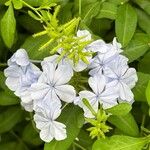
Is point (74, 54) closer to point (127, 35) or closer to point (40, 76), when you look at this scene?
point (40, 76)

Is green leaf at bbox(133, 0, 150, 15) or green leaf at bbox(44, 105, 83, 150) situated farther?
green leaf at bbox(133, 0, 150, 15)

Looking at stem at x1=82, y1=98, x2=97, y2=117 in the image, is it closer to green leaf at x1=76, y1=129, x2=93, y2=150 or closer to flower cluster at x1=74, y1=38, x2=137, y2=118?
flower cluster at x1=74, y1=38, x2=137, y2=118

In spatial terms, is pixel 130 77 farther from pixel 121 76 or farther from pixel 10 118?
pixel 10 118

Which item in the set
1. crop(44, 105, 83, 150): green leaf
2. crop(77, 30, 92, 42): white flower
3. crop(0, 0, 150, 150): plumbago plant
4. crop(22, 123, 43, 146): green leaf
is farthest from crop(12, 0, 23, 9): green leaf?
crop(22, 123, 43, 146): green leaf

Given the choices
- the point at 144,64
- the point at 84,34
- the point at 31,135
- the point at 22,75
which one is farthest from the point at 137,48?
the point at 31,135

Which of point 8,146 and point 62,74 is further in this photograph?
point 8,146

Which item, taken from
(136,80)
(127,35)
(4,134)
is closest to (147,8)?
(127,35)

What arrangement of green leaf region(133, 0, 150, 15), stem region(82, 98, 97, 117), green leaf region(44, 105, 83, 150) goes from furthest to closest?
green leaf region(133, 0, 150, 15) < green leaf region(44, 105, 83, 150) < stem region(82, 98, 97, 117)
